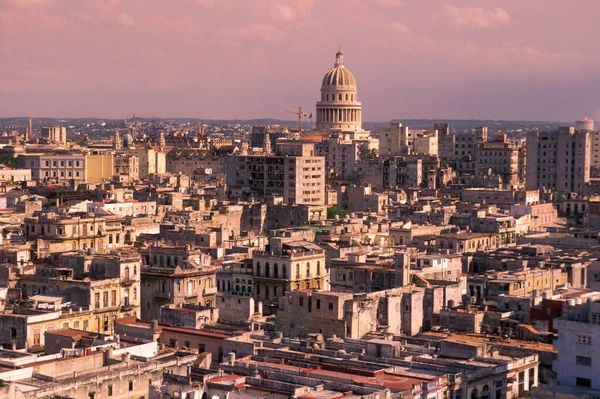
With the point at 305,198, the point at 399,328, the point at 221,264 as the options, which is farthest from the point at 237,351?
the point at 305,198

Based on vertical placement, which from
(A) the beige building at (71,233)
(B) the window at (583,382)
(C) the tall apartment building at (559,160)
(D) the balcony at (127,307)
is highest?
(C) the tall apartment building at (559,160)

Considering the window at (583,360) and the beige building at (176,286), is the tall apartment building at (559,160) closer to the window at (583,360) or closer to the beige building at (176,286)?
the beige building at (176,286)

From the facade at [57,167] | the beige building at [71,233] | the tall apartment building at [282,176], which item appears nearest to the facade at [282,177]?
the tall apartment building at [282,176]

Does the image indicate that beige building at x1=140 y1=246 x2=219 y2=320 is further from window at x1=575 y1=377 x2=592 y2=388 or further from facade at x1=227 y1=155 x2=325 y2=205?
facade at x1=227 y1=155 x2=325 y2=205

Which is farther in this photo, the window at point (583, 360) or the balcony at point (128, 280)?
the balcony at point (128, 280)

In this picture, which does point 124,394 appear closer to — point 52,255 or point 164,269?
point 164,269

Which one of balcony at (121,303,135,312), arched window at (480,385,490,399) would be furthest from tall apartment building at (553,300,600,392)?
balcony at (121,303,135,312)
